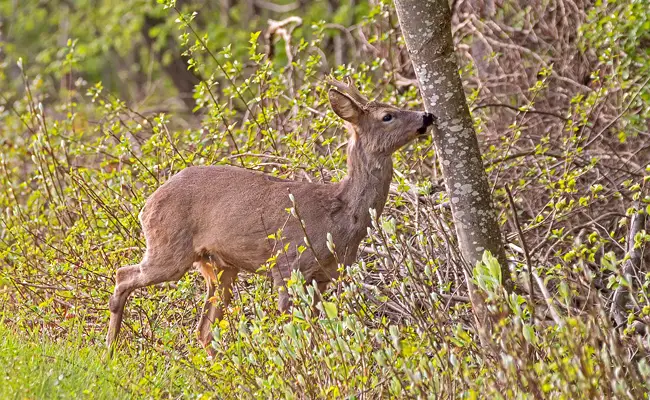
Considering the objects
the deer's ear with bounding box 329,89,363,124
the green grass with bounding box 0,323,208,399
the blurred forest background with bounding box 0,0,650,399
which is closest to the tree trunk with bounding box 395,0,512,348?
the blurred forest background with bounding box 0,0,650,399

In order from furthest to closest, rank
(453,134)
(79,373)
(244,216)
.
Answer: (244,216)
(453,134)
(79,373)

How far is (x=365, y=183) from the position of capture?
6.50m

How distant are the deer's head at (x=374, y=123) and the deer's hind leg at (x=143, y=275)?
125 cm

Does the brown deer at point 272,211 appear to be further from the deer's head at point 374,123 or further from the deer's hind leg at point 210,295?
the deer's hind leg at point 210,295

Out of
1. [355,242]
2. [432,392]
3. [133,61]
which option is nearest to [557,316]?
[432,392]

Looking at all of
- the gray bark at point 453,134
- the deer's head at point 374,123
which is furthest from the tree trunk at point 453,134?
the deer's head at point 374,123

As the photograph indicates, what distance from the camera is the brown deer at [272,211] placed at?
6.41m

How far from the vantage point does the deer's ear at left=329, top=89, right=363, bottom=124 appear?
21.0 feet

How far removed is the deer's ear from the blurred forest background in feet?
2.00

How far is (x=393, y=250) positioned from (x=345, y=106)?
1.07 metres

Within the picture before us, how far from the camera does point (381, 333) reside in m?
4.83

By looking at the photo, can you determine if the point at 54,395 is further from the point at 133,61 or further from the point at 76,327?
the point at 133,61

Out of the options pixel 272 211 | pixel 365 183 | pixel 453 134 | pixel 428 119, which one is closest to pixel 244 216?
pixel 272 211

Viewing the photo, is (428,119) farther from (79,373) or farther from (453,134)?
(79,373)
